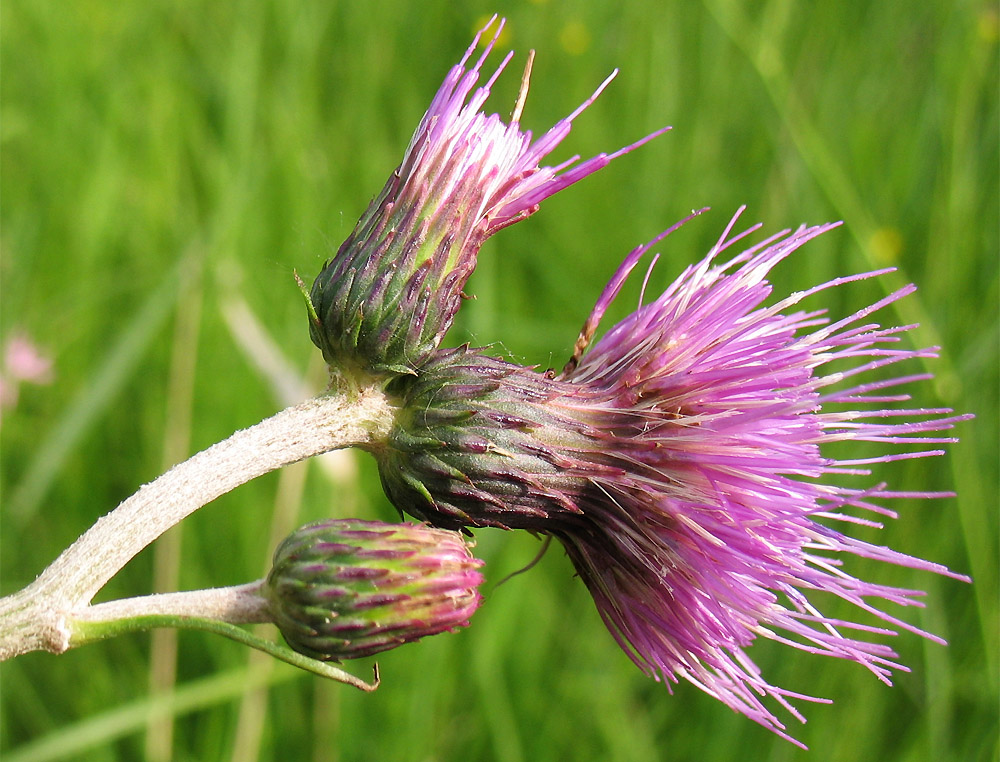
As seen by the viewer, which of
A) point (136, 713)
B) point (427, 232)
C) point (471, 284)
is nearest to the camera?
point (427, 232)

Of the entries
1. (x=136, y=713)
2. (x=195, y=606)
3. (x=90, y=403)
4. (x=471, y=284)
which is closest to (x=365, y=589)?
(x=195, y=606)

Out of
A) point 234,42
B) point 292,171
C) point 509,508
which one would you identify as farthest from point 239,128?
point 509,508

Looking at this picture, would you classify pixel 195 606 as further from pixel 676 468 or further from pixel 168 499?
pixel 676 468

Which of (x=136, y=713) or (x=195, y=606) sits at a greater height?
(x=136, y=713)

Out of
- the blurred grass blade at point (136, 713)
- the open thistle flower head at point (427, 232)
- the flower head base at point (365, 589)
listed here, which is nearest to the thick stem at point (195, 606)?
the flower head base at point (365, 589)

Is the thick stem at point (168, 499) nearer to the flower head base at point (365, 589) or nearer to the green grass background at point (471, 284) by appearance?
the flower head base at point (365, 589)

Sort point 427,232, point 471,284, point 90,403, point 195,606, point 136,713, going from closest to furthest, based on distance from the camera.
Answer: point 195,606 < point 427,232 < point 136,713 < point 90,403 < point 471,284

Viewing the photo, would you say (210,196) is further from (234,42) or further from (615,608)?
(615,608)
